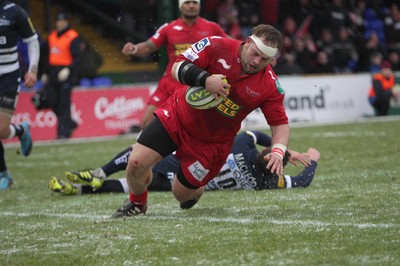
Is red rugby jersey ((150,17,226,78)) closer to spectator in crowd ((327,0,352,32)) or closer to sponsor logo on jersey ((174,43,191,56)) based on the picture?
sponsor logo on jersey ((174,43,191,56))

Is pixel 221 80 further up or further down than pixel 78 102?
further up

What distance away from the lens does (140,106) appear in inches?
739

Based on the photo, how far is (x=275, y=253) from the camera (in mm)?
5348

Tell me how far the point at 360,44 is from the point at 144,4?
6.31 m

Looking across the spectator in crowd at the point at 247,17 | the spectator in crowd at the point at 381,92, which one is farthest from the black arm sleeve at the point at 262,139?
the spectator in crowd at the point at 247,17

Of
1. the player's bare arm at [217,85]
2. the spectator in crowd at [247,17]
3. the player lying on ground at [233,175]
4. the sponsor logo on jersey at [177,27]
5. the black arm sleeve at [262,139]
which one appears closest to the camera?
the player's bare arm at [217,85]

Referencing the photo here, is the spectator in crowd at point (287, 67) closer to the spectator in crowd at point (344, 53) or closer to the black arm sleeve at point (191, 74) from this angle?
the spectator in crowd at point (344, 53)

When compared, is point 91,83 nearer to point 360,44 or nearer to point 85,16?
point 85,16

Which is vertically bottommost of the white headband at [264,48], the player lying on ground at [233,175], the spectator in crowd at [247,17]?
the spectator in crowd at [247,17]

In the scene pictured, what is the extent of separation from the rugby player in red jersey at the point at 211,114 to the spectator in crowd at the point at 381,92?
14.7 meters

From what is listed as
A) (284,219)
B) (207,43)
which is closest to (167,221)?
(284,219)

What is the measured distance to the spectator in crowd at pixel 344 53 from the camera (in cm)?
2391

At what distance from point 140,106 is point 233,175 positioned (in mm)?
10073

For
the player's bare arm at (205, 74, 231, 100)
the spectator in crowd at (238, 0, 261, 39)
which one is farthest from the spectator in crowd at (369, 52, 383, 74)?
the player's bare arm at (205, 74, 231, 100)
